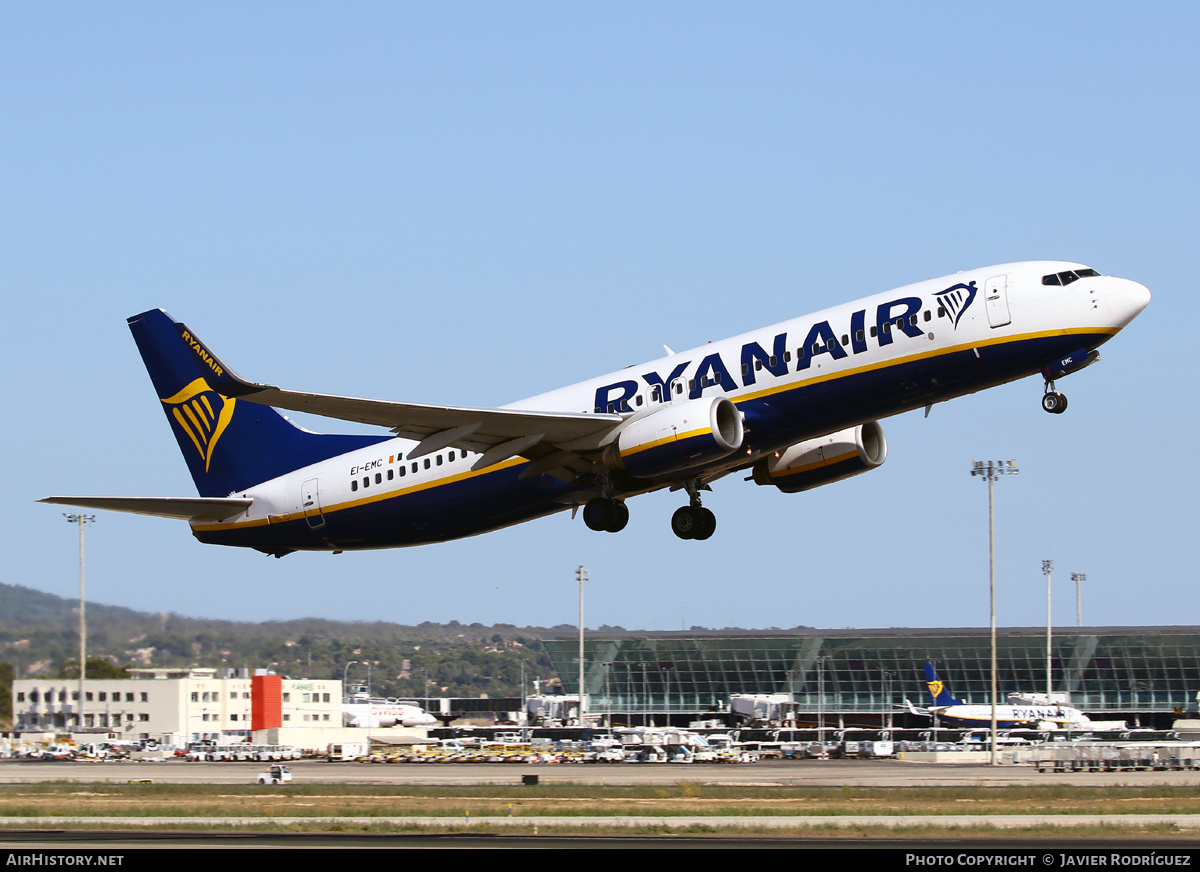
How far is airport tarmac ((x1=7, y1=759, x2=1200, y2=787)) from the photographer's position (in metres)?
51.0

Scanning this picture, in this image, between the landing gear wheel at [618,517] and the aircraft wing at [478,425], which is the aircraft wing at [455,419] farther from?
the landing gear wheel at [618,517]

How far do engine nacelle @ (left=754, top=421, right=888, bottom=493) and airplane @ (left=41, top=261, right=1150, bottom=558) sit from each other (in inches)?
2.2

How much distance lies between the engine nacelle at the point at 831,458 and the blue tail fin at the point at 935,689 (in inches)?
2764

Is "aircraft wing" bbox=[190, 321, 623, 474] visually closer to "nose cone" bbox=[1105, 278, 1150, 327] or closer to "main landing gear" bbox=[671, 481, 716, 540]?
"main landing gear" bbox=[671, 481, 716, 540]

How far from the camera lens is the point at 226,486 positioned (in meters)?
43.5

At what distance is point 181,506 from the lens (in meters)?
41.3

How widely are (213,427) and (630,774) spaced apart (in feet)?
71.0

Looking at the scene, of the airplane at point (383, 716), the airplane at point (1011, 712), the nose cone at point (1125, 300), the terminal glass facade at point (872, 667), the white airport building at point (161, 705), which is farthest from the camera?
the terminal glass facade at point (872, 667)

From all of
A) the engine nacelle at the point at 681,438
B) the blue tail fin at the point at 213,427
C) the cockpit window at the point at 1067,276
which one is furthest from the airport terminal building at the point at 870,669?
the cockpit window at the point at 1067,276

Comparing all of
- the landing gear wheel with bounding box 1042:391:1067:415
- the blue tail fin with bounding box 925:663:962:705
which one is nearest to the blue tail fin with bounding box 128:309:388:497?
the landing gear wheel with bounding box 1042:391:1067:415

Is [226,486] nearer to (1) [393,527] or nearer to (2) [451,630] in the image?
(1) [393,527]

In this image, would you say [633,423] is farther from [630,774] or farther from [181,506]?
[630,774]

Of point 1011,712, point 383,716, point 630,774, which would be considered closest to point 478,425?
point 630,774

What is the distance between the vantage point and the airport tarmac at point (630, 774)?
5103cm
